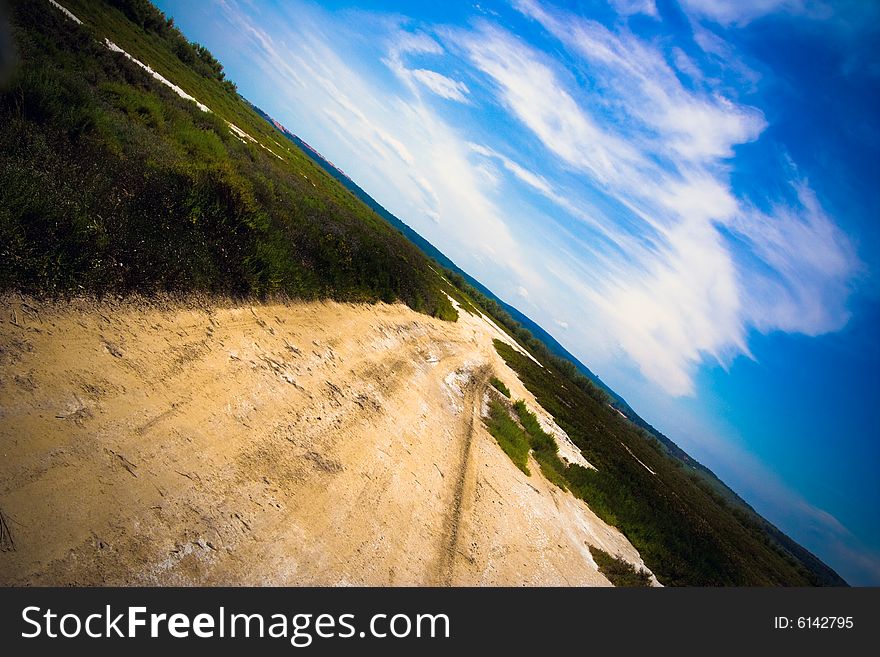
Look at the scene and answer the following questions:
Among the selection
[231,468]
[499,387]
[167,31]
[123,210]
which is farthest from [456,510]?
[167,31]

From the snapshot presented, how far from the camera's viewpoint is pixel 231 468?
541 centimetres

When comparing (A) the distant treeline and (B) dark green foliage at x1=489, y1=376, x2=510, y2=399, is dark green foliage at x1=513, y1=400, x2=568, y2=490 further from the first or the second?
(A) the distant treeline

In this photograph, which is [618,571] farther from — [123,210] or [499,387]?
[123,210]

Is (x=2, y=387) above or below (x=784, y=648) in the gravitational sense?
below

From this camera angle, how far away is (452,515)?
7953 millimetres

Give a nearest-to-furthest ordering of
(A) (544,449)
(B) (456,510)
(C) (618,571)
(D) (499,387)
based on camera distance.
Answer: (B) (456,510) < (C) (618,571) < (A) (544,449) < (D) (499,387)

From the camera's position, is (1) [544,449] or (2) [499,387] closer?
(1) [544,449]

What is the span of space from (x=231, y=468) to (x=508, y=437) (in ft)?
34.6

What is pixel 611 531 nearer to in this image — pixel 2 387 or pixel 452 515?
pixel 452 515

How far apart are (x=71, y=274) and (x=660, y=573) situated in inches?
688

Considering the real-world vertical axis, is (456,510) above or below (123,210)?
below

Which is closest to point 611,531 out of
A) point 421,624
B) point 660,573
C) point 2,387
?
point 660,573

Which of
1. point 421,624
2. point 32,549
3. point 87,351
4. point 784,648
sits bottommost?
point 32,549

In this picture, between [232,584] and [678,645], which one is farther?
[678,645]
